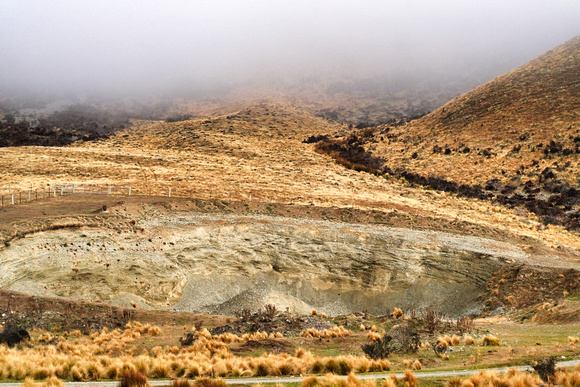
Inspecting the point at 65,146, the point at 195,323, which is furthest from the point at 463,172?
the point at 65,146

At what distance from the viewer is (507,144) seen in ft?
173

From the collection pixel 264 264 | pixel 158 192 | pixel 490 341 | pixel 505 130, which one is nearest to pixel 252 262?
pixel 264 264

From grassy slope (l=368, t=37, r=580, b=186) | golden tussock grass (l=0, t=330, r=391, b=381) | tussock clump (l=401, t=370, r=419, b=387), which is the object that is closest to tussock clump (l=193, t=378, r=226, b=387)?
golden tussock grass (l=0, t=330, r=391, b=381)

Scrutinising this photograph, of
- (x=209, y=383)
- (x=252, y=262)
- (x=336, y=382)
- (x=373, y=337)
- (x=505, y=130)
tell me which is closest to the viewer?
(x=336, y=382)

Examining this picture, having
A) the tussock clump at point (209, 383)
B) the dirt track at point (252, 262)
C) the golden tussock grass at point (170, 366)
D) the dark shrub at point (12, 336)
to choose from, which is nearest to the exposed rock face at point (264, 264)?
the dirt track at point (252, 262)

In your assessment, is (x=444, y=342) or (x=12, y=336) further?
(x=12, y=336)

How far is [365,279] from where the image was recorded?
27.4m

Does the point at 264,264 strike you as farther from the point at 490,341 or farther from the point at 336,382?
the point at 336,382

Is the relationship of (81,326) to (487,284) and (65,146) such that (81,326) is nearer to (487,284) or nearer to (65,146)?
(487,284)

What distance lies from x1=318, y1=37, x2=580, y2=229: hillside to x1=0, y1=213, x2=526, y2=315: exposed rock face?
57.1ft

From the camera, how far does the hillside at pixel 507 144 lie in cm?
4247

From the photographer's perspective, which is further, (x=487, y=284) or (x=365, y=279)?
(x=365, y=279)

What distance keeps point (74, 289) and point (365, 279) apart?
64.6ft

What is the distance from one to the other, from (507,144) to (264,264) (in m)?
44.6
